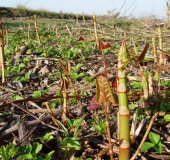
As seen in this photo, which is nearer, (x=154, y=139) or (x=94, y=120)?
(x=154, y=139)

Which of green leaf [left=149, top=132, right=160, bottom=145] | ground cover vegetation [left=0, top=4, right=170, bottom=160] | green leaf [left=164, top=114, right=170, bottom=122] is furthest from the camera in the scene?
green leaf [left=164, top=114, right=170, bottom=122]

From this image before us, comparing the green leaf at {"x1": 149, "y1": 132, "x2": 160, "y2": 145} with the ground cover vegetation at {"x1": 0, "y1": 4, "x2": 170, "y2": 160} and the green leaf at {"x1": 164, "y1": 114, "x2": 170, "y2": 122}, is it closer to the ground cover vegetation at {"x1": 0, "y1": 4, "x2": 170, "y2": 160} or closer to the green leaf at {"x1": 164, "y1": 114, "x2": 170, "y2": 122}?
the ground cover vegetation at {"x1": 0, "y1": 4, "x2": 170, "y2": 160}

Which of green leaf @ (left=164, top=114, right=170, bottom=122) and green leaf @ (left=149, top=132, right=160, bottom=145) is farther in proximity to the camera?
green leaf @ (left=164, top=114, right=170, bottom=122)

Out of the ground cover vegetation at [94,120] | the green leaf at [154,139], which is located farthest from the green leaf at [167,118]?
the green leaf at [154,139]

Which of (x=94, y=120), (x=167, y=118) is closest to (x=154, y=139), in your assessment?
(x=167, y=118)

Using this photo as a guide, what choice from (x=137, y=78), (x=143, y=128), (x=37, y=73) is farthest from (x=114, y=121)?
(x=37, y=73)

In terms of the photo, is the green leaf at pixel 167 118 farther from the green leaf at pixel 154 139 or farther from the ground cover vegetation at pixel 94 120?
the green leaf at pixel 154 139

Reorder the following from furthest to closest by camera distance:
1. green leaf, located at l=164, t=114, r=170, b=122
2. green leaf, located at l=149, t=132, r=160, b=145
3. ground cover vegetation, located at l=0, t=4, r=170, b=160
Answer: green leaf, located at l=164, t=114, r=170, b=122 < green leaf, located at l=149, t=132, r=160, b=145 < ground cover vegetation, located at l=0, t=4, r=170, b=160

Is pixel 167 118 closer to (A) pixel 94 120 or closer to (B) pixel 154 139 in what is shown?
(B) pixel 154 139

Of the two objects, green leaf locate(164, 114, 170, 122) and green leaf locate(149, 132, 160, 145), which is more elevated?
green leaf locate(164, 114, 170, 122)

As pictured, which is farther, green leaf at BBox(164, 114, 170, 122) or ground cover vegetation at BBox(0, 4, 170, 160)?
green leaf at BBox(164, 114, 170, 122)

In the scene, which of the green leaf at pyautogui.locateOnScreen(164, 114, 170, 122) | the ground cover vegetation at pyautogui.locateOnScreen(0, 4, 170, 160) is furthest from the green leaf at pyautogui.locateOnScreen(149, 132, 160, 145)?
the green leaf at pyautogui.locateOnScreen(164, 114, 170, 122)

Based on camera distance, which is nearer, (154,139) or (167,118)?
(154,139)

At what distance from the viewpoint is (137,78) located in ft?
8.87
